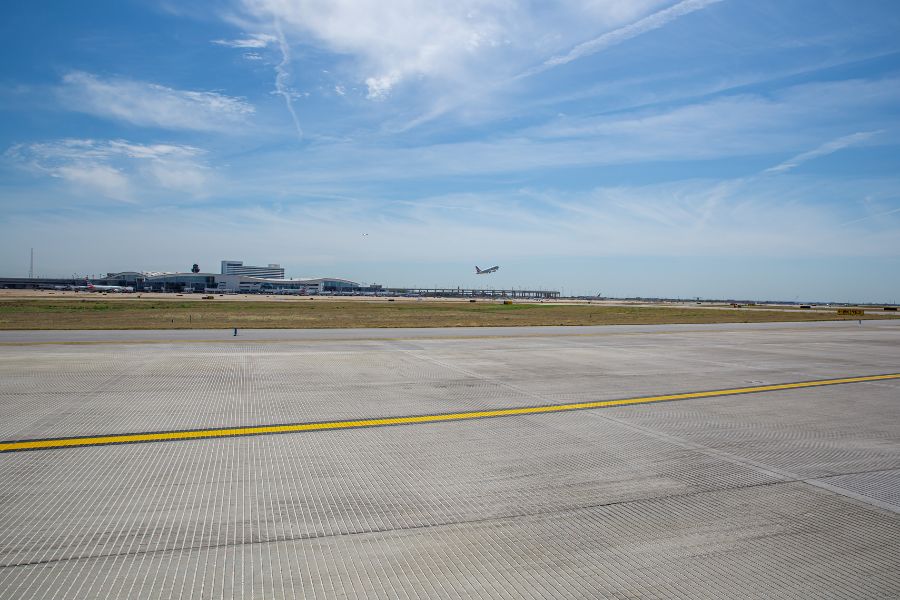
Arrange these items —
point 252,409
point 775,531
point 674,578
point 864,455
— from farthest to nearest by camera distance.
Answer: point 252,409, point 864,455, point 775,531, point 674,578

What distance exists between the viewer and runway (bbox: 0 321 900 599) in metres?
3.37

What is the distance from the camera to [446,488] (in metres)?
4.82

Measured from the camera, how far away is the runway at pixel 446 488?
337cm

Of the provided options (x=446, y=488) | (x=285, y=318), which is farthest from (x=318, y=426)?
(x=285, y=318)

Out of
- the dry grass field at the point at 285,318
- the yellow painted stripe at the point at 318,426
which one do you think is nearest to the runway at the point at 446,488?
the yellow painted stripe at the point at 318,426

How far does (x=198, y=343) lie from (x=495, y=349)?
8.87m

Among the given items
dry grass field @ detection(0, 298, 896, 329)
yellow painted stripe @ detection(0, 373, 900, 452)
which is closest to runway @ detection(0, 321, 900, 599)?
yellow painted stripe @ detection(0, 373, 900, 452)

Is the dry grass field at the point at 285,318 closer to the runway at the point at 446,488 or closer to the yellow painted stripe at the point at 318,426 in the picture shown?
the runway at the point at 446,488

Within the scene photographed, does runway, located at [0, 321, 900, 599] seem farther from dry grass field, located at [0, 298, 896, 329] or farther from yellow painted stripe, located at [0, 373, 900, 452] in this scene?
dry grass field, located at [0, 298, 896, 329]

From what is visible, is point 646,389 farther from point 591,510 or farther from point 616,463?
point 591,510

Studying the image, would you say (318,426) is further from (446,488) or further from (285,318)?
(285,318)

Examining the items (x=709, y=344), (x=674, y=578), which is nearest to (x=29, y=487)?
(x=674, y=578)

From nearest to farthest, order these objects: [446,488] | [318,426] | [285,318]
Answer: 1. [446,488]
2. [318,426]
3. [285,318]

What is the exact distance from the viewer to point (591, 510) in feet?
14.4
